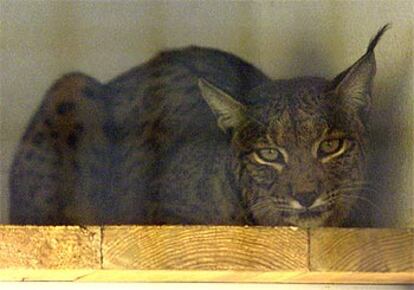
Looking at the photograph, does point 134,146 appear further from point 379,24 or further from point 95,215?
point 379,24

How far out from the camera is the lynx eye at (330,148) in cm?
127

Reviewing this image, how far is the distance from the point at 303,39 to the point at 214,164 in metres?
0.23

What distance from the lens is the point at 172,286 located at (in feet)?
4.36

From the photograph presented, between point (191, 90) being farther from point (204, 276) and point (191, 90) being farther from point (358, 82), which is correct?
point (204, 276)

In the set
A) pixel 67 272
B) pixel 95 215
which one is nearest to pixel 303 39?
pixel 95 215

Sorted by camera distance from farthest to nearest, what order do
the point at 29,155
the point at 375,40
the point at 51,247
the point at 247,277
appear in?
the point at 29,155, the point at 375,40, the point at 247,277, the point at 51,247

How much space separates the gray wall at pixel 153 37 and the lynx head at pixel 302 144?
0.10m

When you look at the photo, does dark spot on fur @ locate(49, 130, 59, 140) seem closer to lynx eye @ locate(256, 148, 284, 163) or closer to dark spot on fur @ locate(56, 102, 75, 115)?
dark spot on fur @ locate(56, 102, 75, 115)

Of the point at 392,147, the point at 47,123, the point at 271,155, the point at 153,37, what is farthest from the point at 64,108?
the point at 392,147

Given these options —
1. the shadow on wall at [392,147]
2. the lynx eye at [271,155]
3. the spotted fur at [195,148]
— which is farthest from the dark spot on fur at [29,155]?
the shadow on wall at [392,147]

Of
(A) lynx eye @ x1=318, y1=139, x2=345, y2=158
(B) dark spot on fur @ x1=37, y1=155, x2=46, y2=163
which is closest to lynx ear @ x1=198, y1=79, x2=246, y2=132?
(A) lynx eye @ x1=318, y1=139, x2=345, y2=158

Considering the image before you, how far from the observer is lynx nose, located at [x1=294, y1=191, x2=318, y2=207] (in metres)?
1.21

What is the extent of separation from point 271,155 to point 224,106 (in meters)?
0.08

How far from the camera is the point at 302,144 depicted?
127 cm
